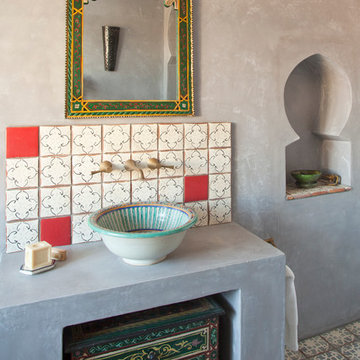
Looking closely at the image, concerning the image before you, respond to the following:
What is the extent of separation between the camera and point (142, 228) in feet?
5.44

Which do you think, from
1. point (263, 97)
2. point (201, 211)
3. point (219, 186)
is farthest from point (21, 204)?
point (263, 97)

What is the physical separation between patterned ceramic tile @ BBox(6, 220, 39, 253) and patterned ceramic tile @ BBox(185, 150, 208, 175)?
78 cm

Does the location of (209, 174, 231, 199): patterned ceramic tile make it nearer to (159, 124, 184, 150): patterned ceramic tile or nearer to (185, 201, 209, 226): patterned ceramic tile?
(185, 201, 209, 226): patterned ceramic tile

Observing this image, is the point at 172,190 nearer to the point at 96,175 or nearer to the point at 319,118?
the point at 96,175

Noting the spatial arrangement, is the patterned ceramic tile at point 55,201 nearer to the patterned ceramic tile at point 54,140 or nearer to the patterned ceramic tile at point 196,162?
the patterned ceramic tile at point 54,140

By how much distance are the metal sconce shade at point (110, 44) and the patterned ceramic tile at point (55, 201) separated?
599mm

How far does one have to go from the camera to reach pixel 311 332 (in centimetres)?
236

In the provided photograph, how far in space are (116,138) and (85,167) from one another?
0.20 m

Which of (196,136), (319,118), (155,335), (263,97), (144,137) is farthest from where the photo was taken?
(319,118)

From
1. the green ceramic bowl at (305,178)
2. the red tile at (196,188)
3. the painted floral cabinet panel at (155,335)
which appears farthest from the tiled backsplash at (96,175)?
the green ceramic bowl at (305,178)

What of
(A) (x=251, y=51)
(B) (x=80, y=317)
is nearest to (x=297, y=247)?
(A) (x=251, y=51)

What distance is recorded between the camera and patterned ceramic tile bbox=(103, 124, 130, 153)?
1684 millimetres

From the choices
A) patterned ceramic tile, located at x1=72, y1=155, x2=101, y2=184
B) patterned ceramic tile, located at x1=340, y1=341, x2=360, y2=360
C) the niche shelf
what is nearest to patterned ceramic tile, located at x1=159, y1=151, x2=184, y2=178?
patterned ceramic tile, located at x1=72, y1=155, x2=101, y2=184

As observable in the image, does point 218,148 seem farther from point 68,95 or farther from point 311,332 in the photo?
point 311,332
